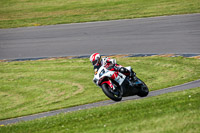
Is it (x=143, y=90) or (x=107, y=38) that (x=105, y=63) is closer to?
(x=143, y=90)

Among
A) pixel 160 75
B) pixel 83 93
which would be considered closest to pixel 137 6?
pixel 160 75

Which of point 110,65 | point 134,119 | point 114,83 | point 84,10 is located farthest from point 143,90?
point 84,10

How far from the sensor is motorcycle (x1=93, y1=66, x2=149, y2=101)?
1084 centimetres

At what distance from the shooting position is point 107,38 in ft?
79.6

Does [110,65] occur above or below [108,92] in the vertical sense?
above

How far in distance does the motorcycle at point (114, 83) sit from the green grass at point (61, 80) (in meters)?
1.53

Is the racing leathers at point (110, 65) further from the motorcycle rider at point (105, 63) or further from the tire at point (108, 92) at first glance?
the tire at point (108, 92)

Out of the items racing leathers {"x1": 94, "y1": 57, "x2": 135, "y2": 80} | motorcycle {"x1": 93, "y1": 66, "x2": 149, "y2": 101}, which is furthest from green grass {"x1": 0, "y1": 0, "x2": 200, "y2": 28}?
racing leathers {"x1": 94, "y1": 57, "x2": 135, "y2": 80}

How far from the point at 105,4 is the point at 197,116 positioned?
31.9 meters

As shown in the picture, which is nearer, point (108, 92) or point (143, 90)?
point (108, 92)

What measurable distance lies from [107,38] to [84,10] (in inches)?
518

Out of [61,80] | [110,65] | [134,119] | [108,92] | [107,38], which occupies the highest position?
[110,65]

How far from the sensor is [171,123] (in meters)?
7.62

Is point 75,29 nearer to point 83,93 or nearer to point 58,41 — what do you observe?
point 58,41
